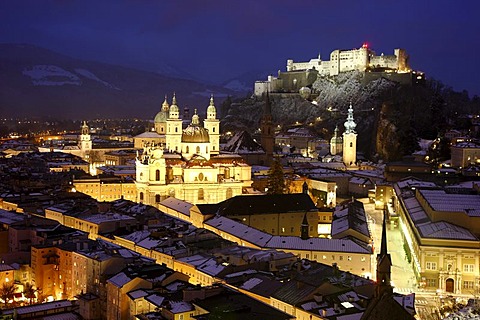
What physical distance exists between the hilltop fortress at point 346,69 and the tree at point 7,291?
79780mm

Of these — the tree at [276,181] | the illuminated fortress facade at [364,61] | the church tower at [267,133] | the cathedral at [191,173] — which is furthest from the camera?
the illuminated fortress facade at [364,61]

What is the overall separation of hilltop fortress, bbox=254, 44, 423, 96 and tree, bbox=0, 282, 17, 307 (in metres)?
79.8

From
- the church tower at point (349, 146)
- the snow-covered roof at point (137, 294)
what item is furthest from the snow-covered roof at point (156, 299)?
the church tower at point (349, 146)

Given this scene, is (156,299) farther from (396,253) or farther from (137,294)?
(396,253)

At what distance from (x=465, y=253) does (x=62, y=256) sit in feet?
79.7

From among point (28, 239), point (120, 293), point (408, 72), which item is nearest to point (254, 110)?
point (408, 72)

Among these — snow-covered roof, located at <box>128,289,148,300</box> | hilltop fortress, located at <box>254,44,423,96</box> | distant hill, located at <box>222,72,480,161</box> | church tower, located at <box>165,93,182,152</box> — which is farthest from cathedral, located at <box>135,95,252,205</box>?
hilltop fortress, located at <box>254,44,423,96</box>

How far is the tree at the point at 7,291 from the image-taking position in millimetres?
37403

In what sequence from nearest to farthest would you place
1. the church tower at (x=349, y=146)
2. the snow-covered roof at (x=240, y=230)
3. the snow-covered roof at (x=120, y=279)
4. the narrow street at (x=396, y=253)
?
the snow-covered roof at (x=120, y=279), the narrow street at (x=396, y=253), the snow-covered roof at (x=240, y=230), the church tower at (x=349, y=146)

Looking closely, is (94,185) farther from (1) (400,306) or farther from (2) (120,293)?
(1) (400,306)

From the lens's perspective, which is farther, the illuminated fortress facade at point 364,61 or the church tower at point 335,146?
the illuminated fortress facade at point 364,61

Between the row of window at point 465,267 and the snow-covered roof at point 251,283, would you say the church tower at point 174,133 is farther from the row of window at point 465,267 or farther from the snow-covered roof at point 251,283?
the snow-covered roof at point 251,283

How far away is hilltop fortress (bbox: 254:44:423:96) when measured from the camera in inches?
4360

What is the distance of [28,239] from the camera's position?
4462 cm
